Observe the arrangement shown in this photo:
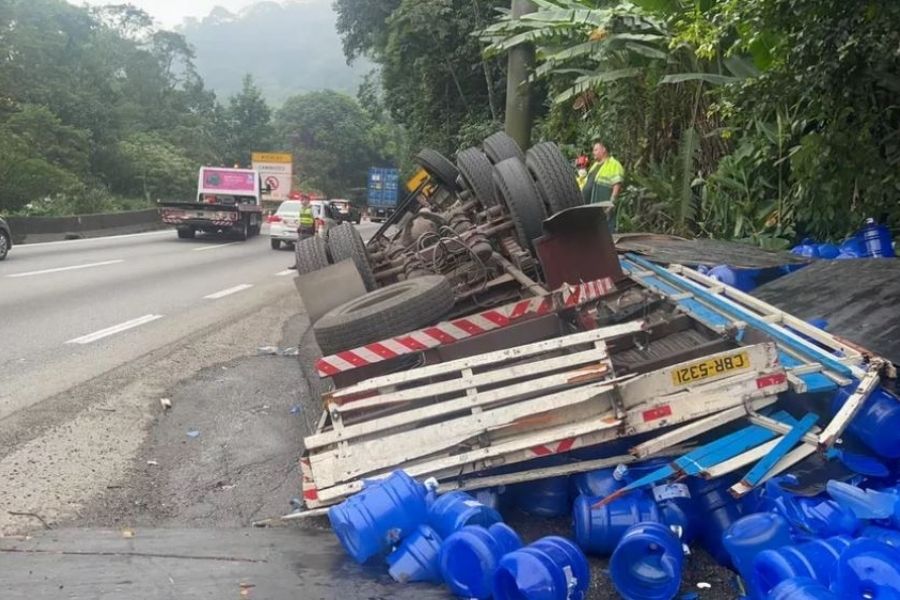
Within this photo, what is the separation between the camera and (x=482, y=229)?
23.0ft

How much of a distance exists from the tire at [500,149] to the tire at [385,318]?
114 inches

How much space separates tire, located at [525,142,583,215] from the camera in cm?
704

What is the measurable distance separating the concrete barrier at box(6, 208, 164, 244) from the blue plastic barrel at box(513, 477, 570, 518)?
67.8ft

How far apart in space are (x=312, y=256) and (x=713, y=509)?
4556 mm

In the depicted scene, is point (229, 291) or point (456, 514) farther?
point (229, 291)

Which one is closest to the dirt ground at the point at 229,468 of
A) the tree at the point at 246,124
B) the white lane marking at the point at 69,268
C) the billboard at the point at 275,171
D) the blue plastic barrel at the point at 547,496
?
the blue plastic barrel at the point at 547,496

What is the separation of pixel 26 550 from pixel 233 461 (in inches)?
56.4

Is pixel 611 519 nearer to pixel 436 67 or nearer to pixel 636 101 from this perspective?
pixel 636 101

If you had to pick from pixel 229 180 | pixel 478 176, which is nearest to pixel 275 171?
pixel 229 180

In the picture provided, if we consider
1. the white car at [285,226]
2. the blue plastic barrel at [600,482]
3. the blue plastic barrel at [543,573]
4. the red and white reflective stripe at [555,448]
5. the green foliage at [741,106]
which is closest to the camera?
the blue plastic barrel at [543,573]

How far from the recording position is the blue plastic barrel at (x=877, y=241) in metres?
7.63

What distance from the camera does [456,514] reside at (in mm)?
3527

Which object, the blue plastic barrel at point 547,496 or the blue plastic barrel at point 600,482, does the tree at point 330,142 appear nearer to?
the blue plastic barrel at point 547,496

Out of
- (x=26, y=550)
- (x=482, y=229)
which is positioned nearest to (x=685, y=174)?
(x=482, y=229)
